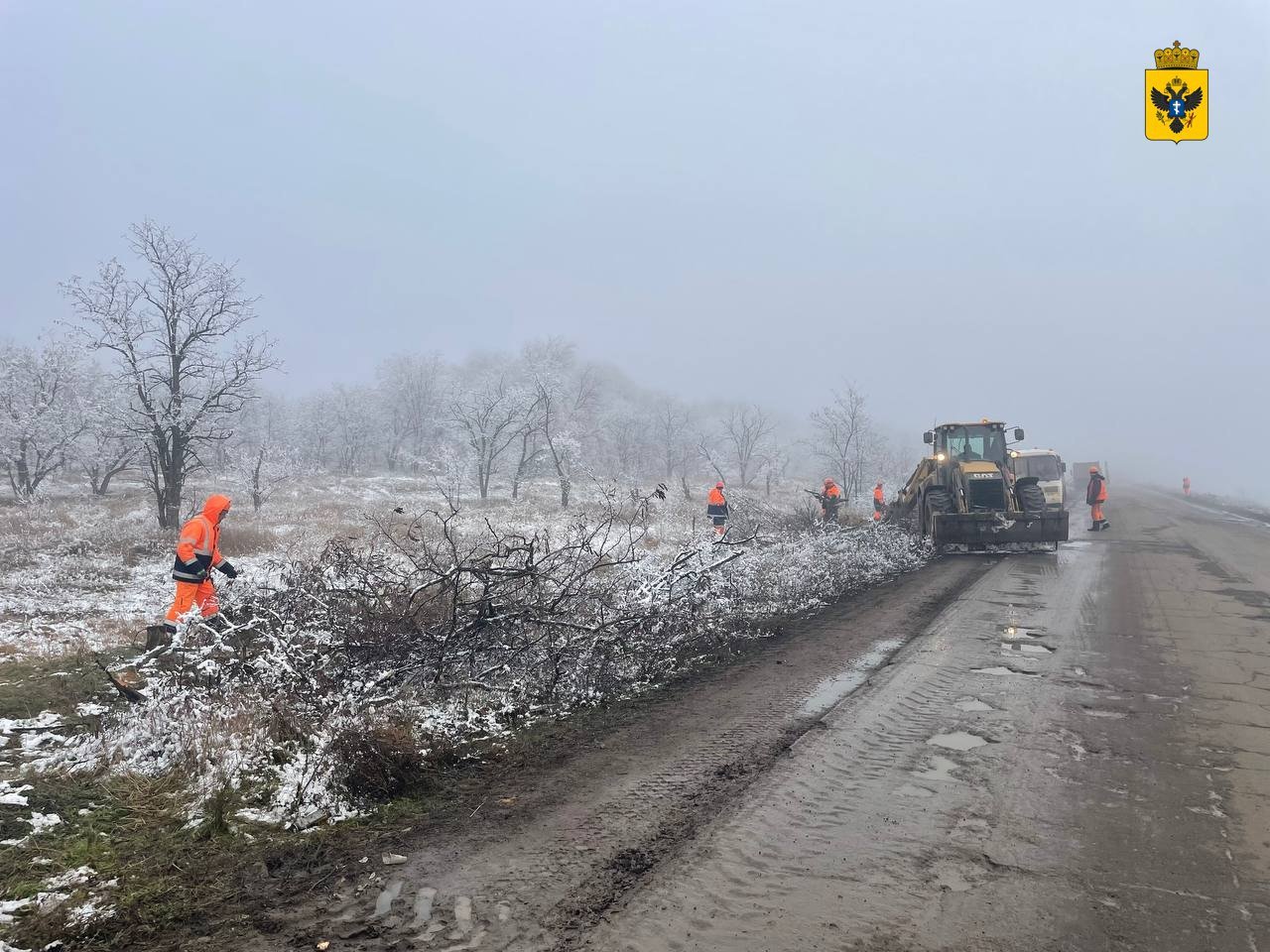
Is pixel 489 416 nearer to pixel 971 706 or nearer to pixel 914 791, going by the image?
pixel 971 706

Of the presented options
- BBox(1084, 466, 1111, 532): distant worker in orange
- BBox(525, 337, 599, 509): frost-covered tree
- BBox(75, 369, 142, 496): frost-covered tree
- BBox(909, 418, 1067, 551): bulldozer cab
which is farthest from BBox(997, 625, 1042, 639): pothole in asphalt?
BBox(525, 337, 599, 509): frost-covered tree

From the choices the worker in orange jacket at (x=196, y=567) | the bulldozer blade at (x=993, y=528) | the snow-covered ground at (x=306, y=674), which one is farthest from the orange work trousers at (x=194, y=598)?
the bulldozer blade at (x=993, y=528)

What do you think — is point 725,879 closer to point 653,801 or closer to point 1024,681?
point 653,801

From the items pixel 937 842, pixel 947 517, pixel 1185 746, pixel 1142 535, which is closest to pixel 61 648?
pixel 937 842

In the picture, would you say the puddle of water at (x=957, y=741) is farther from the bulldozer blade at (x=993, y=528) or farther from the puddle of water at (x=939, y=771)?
the bulldozer blade at (x=993, y=528)

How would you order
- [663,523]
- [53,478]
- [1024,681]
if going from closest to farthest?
[1024,681]
[663,523]
[53,478]

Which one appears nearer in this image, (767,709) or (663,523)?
(767,709)

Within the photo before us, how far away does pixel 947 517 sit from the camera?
15.7 m

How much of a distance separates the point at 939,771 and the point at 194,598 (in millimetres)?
7619

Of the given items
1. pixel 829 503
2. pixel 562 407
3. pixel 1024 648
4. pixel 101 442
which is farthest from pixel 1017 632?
pixel 562 407

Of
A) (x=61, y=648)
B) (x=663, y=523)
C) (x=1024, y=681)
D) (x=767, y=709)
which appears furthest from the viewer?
(x=663, y=523)

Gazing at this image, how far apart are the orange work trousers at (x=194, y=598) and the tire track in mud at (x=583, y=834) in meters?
5.08

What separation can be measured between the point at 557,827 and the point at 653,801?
58 cm

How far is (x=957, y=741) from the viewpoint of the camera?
4.98m
